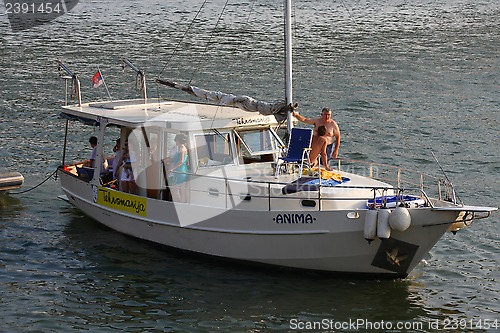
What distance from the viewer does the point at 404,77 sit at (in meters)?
40.4

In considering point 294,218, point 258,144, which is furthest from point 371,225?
point 258,144

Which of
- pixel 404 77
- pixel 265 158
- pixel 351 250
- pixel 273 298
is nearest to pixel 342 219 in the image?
pixel 351 250

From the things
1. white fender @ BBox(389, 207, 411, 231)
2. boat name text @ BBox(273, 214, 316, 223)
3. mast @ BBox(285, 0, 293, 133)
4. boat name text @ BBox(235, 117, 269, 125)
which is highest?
mast @ BBox(285, 0, 293, 133)

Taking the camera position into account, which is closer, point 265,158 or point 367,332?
point 367,332

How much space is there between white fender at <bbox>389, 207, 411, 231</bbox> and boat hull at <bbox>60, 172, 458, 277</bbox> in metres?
0.30

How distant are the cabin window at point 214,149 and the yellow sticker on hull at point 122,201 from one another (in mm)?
1681

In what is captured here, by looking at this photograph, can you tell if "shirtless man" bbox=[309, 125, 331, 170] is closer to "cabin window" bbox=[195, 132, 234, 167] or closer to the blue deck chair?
the blue deck chair

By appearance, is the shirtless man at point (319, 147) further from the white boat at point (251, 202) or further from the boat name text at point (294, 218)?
the boat name text at point (294, 218)

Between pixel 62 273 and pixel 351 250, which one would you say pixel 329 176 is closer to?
pixel 351 250

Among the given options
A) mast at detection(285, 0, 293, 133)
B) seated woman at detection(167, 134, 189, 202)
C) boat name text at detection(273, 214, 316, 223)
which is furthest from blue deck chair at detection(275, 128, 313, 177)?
seated woman at detection(167, 134, 189, 202)

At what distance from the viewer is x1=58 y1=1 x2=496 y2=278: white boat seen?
60.6 ft

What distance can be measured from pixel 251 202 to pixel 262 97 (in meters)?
17.7

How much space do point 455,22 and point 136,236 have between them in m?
37.6

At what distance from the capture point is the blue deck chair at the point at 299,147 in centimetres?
1988
